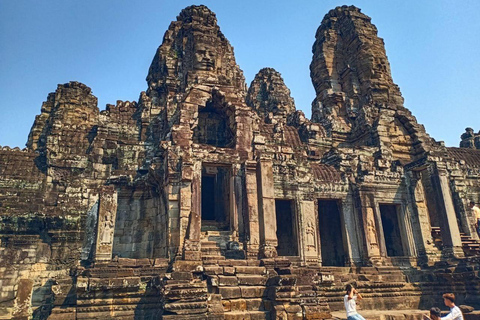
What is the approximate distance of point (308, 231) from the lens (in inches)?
575

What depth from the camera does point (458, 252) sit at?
50.1 feet

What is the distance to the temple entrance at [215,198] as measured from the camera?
15.0 m

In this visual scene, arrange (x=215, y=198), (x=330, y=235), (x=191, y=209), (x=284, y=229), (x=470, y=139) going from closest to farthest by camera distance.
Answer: (x=191, y=209) → (x=215, y=198) → (x=284, y=229) → (x=330, y=235) → (x=470, y=139)

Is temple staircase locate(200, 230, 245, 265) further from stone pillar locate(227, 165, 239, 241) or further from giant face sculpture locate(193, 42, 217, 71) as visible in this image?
giant face sculpture locate(193, 42, 217, 71)

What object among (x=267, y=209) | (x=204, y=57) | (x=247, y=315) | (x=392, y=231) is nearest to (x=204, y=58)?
(x=204, y=57)

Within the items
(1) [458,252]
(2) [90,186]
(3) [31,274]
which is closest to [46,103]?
(2) [90,186]

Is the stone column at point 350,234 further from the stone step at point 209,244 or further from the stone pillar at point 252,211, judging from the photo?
the stone step at point 209,244

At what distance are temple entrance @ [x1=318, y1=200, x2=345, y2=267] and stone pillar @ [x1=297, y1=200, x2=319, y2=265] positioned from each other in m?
3.06

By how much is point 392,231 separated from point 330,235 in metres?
3.11

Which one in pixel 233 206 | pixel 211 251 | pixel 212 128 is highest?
pixel 212 128

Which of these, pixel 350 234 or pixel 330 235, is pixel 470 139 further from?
pixel 350 234

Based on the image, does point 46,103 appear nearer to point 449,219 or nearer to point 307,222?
point 307,222

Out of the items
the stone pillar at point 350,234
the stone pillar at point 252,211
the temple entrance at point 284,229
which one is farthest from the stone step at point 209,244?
the stone pillar at point 350,234

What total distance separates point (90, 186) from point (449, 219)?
48.3 feet
